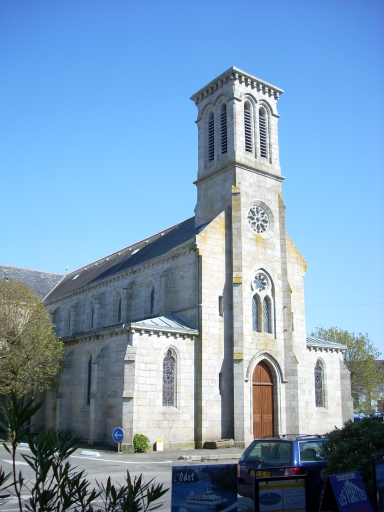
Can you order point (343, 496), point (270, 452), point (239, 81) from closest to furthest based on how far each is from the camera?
point (343, 496)
point (270, 452)
point (239, 81)

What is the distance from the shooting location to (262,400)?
2844 cm

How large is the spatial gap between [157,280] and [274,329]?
7.62m

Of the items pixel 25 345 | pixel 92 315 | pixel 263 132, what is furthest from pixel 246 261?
pixel 92 315

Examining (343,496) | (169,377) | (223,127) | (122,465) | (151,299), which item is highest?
(223,127)

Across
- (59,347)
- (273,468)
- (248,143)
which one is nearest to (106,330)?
(59,347)

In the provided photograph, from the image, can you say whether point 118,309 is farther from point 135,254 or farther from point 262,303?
point 262,303

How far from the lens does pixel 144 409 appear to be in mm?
24688

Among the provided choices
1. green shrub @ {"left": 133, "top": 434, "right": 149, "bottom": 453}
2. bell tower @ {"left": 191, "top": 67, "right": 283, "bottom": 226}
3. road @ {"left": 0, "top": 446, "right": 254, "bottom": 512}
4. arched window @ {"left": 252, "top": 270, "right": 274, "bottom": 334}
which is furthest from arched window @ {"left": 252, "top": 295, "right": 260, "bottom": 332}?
green shrub @ {"left": 133, "top": 434, "right": 149, "bottom": 453}

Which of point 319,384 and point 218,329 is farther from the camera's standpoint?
point 319,384

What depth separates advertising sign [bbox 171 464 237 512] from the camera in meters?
7.04

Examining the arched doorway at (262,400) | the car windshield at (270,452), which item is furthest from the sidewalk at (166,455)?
the car windshield at (270,452)

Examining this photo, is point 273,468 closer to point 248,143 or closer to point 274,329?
point 274,329

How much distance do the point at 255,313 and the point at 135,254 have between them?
12414 millimetres

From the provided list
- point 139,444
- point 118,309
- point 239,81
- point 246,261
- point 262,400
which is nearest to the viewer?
point 139,444
